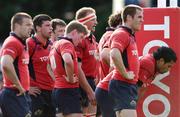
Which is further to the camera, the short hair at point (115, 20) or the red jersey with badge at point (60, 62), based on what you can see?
the short hair at point (115, 20)

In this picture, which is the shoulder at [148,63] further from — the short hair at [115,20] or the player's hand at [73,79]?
the player's hand at [73,79]

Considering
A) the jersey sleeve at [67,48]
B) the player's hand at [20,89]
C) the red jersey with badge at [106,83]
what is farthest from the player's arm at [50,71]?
the red jersey with badge at [106,83]

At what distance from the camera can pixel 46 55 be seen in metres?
16.3

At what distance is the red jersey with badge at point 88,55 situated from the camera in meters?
16.1

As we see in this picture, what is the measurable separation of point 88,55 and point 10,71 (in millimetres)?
1815

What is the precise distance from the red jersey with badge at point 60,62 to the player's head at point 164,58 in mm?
1291

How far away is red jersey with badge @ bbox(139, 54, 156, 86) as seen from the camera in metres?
14.6

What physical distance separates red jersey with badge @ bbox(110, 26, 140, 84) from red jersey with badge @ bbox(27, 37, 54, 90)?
7.08ft

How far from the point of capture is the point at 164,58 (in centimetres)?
1454

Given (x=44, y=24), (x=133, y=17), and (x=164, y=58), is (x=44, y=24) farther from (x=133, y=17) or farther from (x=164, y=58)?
(x=164, y=58)

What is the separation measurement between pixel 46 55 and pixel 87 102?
950 millimetres

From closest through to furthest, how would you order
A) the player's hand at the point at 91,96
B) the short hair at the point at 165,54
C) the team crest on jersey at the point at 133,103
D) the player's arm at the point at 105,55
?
the team crest on jersey at the point at 133,103 → the short hair at the point at 165,54 → the player's arm at the point at 105,55 → the player's hand at the point at 91,96

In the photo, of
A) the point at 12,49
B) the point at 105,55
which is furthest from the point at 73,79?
the point at 12,49

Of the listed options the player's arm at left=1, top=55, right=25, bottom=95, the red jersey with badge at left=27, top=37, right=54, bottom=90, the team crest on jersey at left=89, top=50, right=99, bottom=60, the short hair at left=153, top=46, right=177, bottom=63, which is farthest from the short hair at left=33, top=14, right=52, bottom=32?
the short hair at left=153, top=46, right=177, bottom=63
